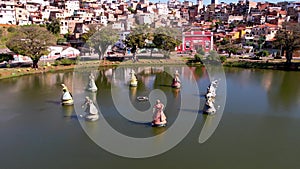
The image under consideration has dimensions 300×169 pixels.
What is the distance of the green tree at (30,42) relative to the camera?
84.0ft

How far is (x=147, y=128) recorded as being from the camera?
12383 mm

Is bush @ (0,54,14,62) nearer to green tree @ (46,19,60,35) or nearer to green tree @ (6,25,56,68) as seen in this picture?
green tree @ (6,25,56,68)

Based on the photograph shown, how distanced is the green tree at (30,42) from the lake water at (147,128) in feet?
17.0

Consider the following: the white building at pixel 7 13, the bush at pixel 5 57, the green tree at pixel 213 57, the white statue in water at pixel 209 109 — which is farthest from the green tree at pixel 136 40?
the white building at pixel 7 13

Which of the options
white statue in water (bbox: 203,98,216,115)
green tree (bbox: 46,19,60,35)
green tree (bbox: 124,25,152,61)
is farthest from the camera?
green tree (bbox: 46,19,60,35)

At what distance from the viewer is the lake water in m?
9.73

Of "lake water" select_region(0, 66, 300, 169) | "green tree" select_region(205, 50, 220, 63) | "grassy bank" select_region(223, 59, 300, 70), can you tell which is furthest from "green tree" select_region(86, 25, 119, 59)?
"grassy bank" select_region(223, 59, 300, 70)

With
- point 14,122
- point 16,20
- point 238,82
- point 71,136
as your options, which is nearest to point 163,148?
point 71,136

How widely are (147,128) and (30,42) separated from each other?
17.9m

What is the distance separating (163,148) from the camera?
34.8ft

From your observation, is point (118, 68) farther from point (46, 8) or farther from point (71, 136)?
point (46, 8)

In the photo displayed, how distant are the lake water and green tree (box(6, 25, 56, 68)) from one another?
517 cm

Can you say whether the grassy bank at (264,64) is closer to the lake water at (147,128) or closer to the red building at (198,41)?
the red building at (198,41)

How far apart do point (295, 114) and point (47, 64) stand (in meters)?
22.4
